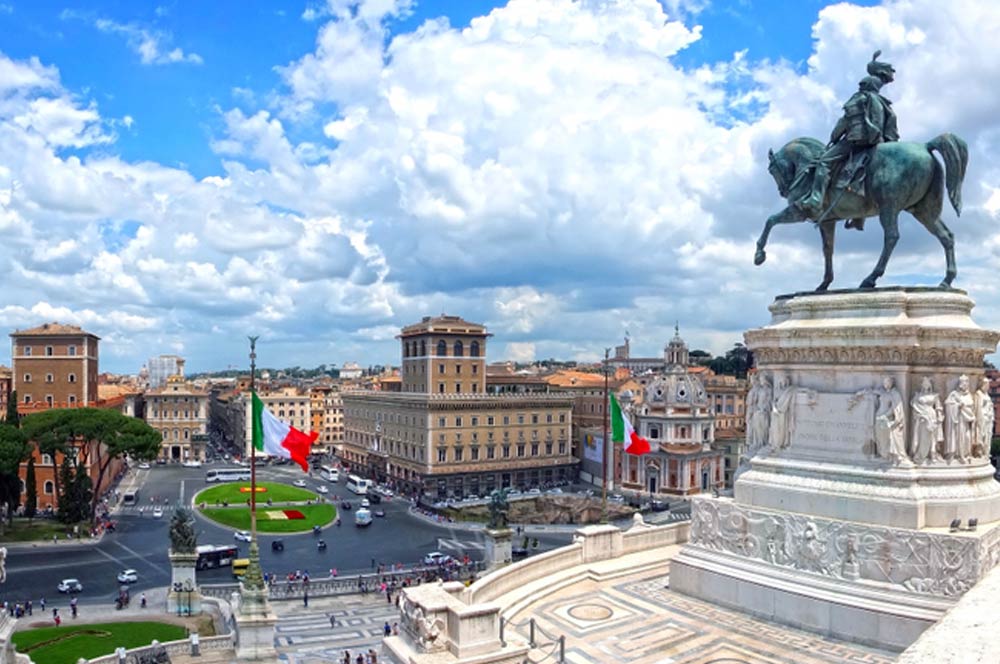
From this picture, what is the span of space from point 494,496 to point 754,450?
20.2m

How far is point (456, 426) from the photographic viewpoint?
225 feet

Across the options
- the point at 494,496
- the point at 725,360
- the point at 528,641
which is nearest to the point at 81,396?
the point at 494,496

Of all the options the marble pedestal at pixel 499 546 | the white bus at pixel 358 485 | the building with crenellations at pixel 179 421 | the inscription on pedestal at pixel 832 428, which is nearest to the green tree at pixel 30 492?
the white bus at pixel 358 485

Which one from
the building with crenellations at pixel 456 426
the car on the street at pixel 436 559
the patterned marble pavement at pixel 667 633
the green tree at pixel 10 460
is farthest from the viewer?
the building with crenellations at pixel 456 426

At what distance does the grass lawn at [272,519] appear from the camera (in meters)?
52.4

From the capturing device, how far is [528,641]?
44.7 ft

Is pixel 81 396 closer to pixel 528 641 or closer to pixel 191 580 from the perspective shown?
pixel 191 580

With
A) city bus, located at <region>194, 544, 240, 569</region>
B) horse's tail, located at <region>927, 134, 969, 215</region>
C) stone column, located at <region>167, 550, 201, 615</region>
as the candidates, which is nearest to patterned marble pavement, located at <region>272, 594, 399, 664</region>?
stone column, located at <region>167, 550, 201, 615</region>

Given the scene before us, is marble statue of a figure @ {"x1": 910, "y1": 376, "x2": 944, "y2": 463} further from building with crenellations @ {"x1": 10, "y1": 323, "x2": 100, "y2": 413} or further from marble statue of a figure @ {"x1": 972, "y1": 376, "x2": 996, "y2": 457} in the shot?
building with crenellations @ {"x1": 10, "y1": 323, "x2": 100, "y2": 413}

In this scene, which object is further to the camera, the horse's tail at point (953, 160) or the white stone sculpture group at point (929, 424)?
the horse's tail at point (953, 160)

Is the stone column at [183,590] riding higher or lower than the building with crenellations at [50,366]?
lower

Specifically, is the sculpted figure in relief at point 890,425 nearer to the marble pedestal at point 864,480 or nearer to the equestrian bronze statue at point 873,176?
the marble pedestal at point 864,480

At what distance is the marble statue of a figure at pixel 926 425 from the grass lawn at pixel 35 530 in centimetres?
4830

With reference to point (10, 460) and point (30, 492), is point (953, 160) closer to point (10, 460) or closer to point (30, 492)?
point (10, 460)
